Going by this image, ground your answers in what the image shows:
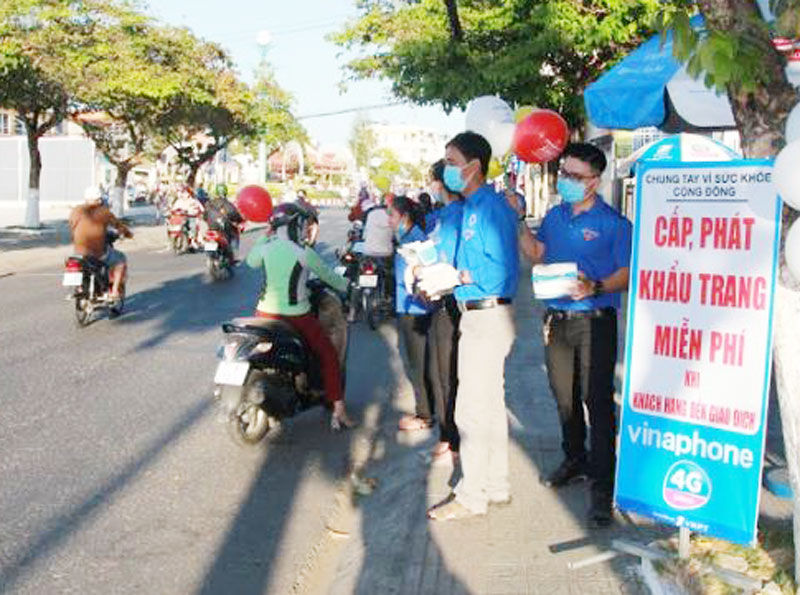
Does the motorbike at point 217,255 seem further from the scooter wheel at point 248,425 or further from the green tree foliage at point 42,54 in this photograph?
the scooter wheel at point 248,425

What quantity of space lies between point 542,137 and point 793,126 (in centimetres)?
227

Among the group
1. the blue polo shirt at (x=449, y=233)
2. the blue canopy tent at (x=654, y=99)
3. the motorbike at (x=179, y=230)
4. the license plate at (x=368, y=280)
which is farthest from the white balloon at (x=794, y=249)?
the motorbike at (x=179, y=230)

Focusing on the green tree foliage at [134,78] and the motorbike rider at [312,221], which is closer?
the motorbike rider at [312,221]

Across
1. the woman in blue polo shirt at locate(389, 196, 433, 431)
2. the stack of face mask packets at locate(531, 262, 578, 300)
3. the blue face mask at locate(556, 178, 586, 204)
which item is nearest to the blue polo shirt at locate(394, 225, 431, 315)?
the woman in blue polo shirt at locate(389, 196, 433, 431)

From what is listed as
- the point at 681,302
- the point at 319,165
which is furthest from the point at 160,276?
the point at 319,165

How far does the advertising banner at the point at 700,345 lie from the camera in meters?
3.76

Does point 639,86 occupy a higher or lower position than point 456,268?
higher

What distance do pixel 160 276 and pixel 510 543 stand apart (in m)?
14.6

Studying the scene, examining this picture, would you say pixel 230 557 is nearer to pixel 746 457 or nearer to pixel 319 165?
pixel 746 457

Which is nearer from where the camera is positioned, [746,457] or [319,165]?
[746,457]

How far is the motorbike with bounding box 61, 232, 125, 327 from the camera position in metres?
11.9

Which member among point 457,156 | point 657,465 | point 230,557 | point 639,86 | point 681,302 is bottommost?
point 230,557

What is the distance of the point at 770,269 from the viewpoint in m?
3.68

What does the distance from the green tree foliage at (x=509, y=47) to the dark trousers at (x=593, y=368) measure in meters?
9.07
